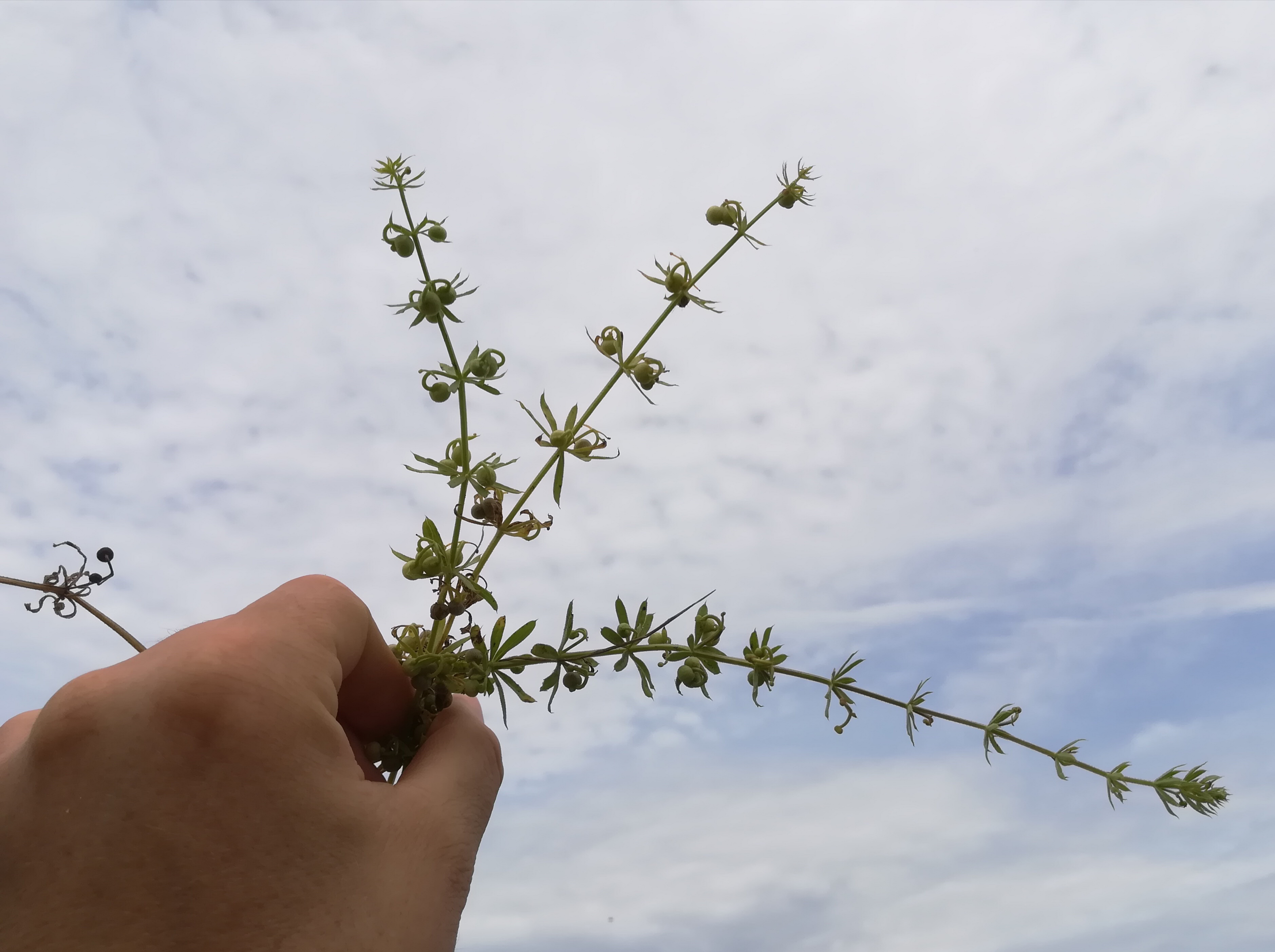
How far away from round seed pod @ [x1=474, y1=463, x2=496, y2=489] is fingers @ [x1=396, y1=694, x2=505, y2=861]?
0.39 meters

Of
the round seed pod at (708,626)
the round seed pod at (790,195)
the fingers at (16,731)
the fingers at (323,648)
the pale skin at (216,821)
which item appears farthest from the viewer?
the round seed pod at (790,195)

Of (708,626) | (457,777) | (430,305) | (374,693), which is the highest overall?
(430,305)

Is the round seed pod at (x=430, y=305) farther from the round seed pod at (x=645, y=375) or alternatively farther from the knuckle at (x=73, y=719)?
the knuckle at (x=73, y=719)

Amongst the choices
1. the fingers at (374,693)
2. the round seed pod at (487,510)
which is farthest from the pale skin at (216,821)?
the round seed pod at (487,510)

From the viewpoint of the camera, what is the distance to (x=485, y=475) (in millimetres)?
1653

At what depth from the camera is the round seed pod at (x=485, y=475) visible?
1653 millimetres

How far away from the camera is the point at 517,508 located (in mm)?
1685

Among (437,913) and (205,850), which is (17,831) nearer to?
(205,850)

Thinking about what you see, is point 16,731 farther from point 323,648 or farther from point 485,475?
point 485,475

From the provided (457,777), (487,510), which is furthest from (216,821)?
(487,510)

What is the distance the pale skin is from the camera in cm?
117

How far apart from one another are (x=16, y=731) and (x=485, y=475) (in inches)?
35.4

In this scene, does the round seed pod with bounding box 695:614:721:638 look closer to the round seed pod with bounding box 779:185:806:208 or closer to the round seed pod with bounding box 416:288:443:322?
the round seed pod with bounding box 416:288:443:322

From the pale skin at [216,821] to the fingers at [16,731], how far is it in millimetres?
263
